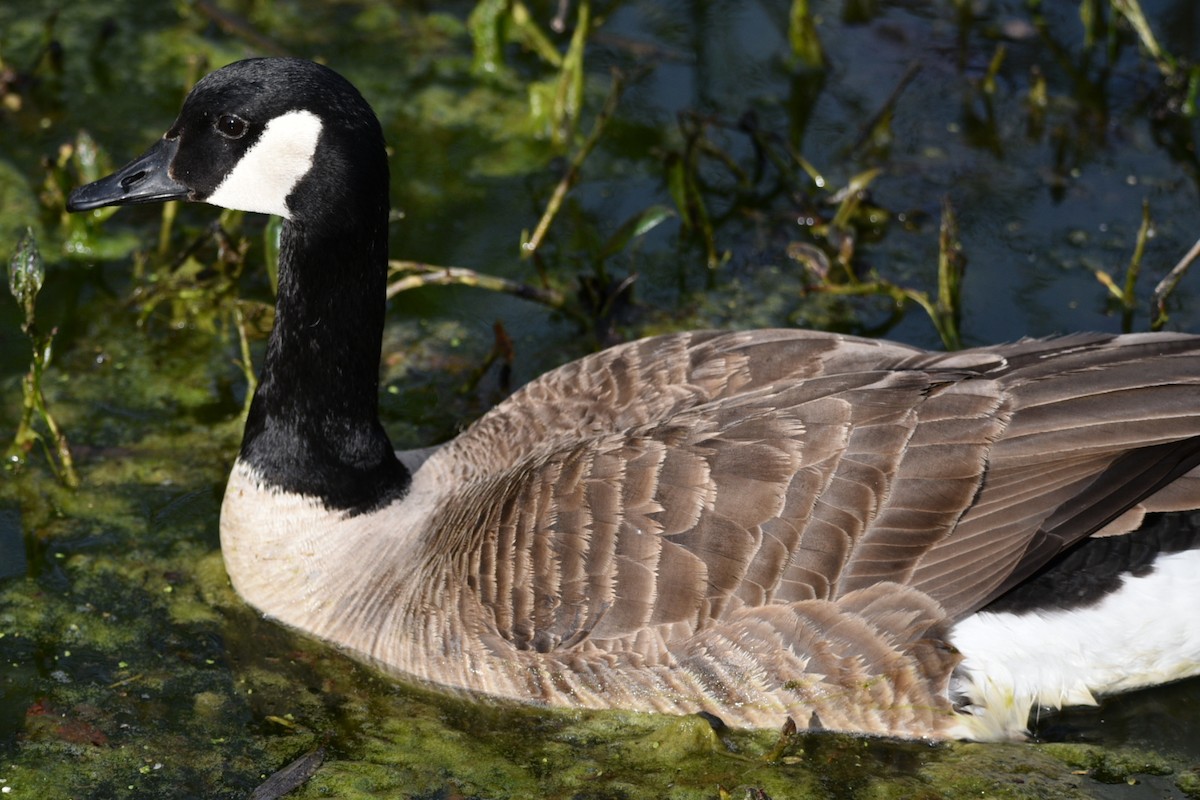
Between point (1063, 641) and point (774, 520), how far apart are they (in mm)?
1006

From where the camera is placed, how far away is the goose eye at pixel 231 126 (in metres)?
4.56

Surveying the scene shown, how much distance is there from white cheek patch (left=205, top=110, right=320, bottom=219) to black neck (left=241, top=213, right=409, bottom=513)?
115 millimetres

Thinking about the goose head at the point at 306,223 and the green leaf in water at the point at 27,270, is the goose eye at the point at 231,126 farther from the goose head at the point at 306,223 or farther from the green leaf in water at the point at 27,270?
the green leaf in water at the point at 27,270

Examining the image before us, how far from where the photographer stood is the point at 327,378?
483cm

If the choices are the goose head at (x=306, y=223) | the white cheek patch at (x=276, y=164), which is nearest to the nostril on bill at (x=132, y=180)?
the goose head at (x=306, y=223)

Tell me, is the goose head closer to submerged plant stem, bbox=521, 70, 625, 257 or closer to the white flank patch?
submerged plant stem, bbox=521, 70, 625, 257

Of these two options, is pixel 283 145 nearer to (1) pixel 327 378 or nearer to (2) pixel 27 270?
(1) pixel 327 378

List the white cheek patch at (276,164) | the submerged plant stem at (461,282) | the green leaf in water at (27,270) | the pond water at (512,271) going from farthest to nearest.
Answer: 1. the submerged plant stem at (461,282)
2. the green leaf in water at (27,270)
3. the pond water at (512,271)
4. the white cheek patch at (276,164)

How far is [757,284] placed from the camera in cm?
686

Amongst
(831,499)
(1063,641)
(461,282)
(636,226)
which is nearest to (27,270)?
(461,282)

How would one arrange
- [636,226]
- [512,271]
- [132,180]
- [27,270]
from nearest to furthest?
1. [132,180]
2. [27,270]
3. [636,226]
4. [512,271]

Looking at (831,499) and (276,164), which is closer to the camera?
(831,499)

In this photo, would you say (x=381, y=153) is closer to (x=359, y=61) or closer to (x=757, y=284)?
(x=757, y=284)

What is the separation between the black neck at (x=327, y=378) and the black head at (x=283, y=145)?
102 millimetres
